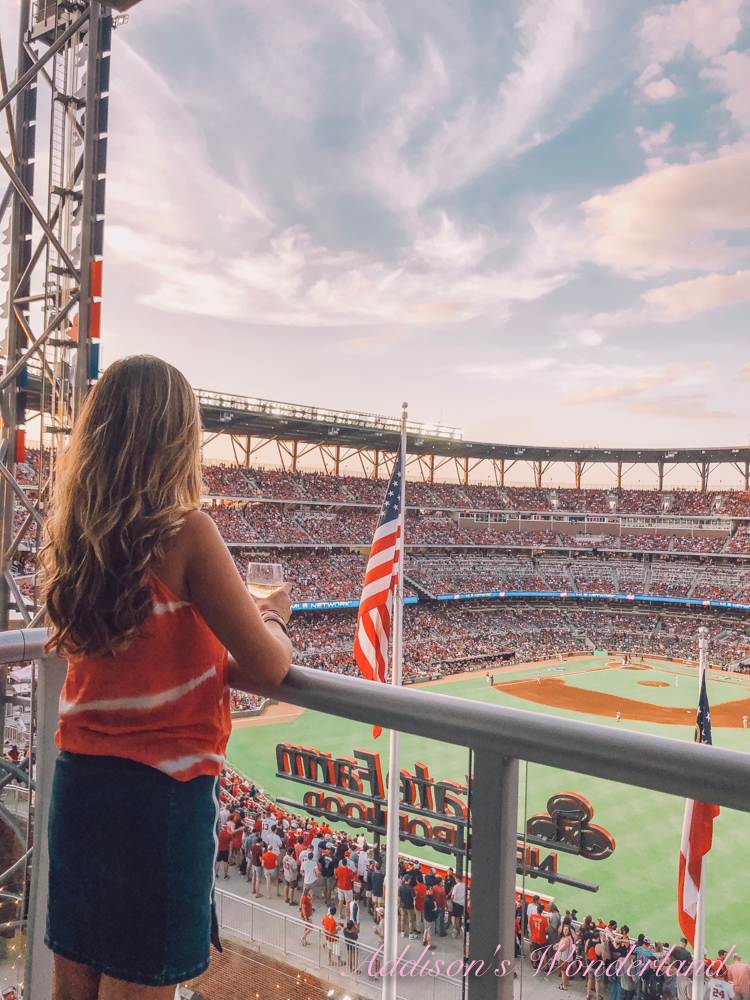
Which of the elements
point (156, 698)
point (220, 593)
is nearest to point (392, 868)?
point (156, 698)

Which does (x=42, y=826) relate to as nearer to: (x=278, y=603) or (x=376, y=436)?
(x=278, y=603)

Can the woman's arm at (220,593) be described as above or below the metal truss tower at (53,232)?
below

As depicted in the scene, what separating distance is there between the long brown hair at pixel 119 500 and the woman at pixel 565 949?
116cm

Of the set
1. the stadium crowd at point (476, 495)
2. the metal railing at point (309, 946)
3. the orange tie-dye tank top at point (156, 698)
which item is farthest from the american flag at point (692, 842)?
the stadium crowd at point (476, 495)

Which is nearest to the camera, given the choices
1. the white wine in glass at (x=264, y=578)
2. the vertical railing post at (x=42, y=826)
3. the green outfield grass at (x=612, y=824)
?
the green outfield grass at (x=612, y=824)

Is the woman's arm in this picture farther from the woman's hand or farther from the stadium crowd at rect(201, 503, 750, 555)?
the stadium crowd at rect(201, 503, 750, 555)

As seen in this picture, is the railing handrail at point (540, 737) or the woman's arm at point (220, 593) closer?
the railing handrail at point (540, 737)

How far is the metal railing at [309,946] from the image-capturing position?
5.69 ft

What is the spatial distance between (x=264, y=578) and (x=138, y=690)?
672 millimetres

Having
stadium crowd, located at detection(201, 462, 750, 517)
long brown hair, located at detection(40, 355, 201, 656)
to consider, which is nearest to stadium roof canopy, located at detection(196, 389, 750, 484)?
stadium crowd, located at detection(201, 462, 750, 517)

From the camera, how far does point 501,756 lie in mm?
1415

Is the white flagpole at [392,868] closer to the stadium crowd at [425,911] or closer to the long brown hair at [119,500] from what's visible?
the stadium crowd at [425,911]

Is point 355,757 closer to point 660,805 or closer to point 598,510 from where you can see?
point 660,805

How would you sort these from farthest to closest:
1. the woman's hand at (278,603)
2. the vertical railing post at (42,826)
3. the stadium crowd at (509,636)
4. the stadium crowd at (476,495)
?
the stadium crowd at (476,495) < the stadium crowd at (509,636) < the vertical railing post at (42,826) < the woman's hand at (278,603)
